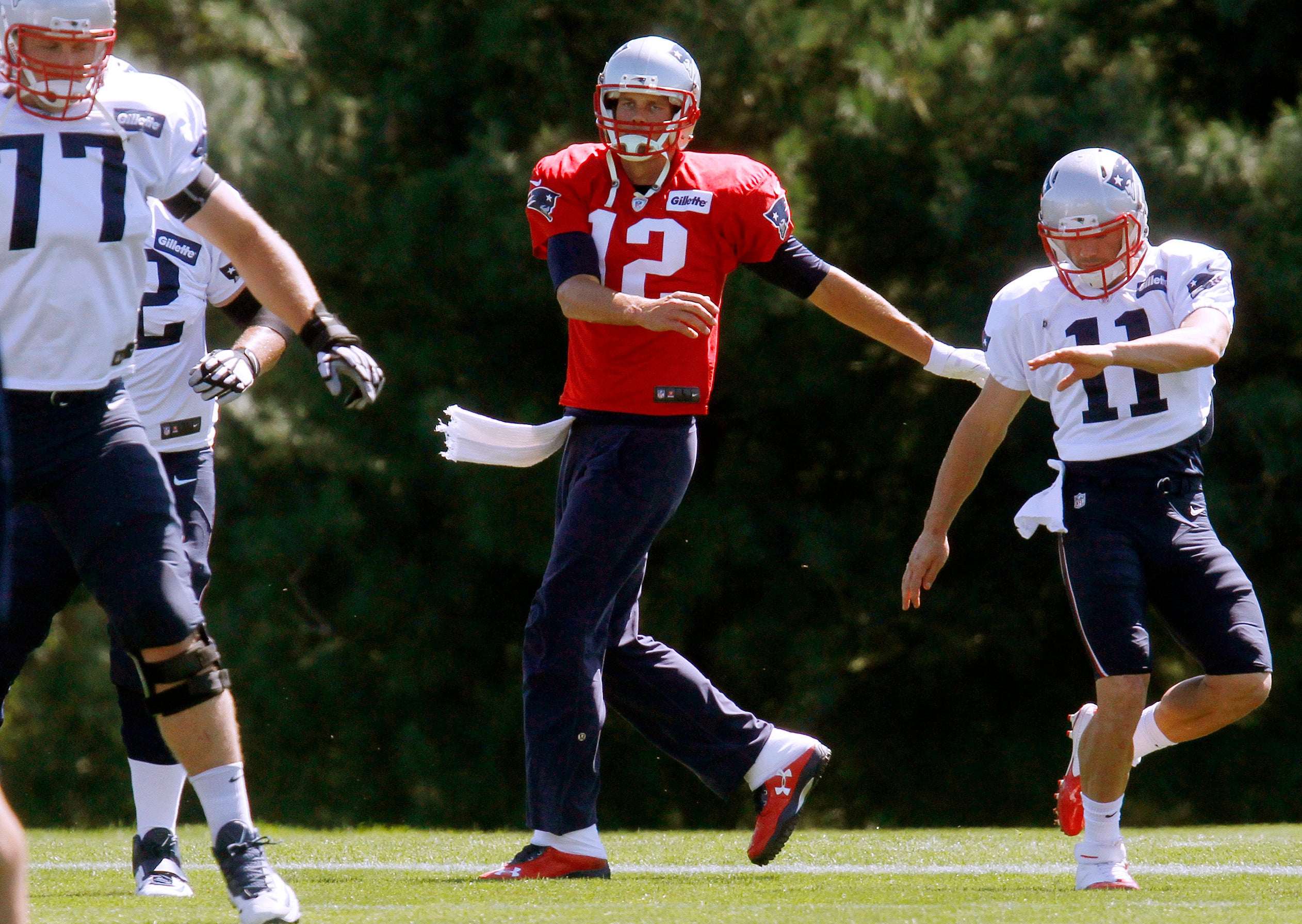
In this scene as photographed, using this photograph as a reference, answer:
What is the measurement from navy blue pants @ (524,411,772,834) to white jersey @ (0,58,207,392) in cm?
115

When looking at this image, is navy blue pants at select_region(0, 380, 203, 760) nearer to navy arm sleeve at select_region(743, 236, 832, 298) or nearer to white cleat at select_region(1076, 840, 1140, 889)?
navy arm sleeve at select_region(743, 236, 832, 298)

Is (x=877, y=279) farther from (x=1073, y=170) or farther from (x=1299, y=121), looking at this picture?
(x=1073, y=170)

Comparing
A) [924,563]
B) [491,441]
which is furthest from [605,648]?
[924,563]

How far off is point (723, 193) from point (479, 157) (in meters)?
5.32

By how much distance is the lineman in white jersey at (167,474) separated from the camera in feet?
11.3

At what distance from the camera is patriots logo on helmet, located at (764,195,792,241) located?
3818 mm

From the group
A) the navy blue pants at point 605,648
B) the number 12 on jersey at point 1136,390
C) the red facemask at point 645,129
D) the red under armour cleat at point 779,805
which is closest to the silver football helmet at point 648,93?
the red facemask at point 645,129

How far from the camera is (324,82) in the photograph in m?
10.1

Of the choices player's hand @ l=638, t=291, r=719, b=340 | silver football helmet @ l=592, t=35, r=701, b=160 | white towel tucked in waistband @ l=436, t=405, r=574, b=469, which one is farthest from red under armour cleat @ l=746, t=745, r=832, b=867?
silver football helmet @ l=592, t=35, r=701, b=160

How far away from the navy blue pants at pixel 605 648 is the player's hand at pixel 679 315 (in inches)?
11.0

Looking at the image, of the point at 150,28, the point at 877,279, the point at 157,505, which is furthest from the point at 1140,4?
the point at 157,505

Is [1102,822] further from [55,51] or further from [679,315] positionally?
[55,51]

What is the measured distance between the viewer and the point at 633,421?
3703mm

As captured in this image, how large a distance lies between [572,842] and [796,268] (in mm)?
1356
